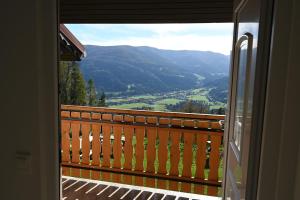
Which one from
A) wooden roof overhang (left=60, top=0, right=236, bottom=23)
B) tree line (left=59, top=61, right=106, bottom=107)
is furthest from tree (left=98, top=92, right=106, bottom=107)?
wooden roof overhang (left=60, top=0, right=236, bottom=23)

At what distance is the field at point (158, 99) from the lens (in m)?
3.73

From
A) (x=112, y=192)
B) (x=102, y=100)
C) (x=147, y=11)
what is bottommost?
(x=112, y=192)

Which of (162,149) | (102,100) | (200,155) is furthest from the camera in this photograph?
(102,100)

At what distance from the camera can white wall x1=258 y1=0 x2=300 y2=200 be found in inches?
33.0

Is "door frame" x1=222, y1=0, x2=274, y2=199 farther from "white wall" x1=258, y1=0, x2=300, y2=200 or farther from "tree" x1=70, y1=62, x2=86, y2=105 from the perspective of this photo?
"tree" x1=70, y1=62, x2=86, y2=105

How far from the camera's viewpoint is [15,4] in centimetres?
116

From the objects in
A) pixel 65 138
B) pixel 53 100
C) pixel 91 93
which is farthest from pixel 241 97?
pixel 91 93

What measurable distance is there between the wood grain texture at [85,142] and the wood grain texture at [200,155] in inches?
62.6

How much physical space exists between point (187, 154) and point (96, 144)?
1.33 metres

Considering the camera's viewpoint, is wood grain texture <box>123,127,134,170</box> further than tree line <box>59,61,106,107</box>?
No

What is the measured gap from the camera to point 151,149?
3.51 m

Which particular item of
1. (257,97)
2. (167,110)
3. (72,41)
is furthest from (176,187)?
(257,97)

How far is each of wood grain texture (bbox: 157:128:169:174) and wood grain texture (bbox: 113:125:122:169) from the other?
1.87ft

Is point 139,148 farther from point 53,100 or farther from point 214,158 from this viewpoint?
point 53,100
